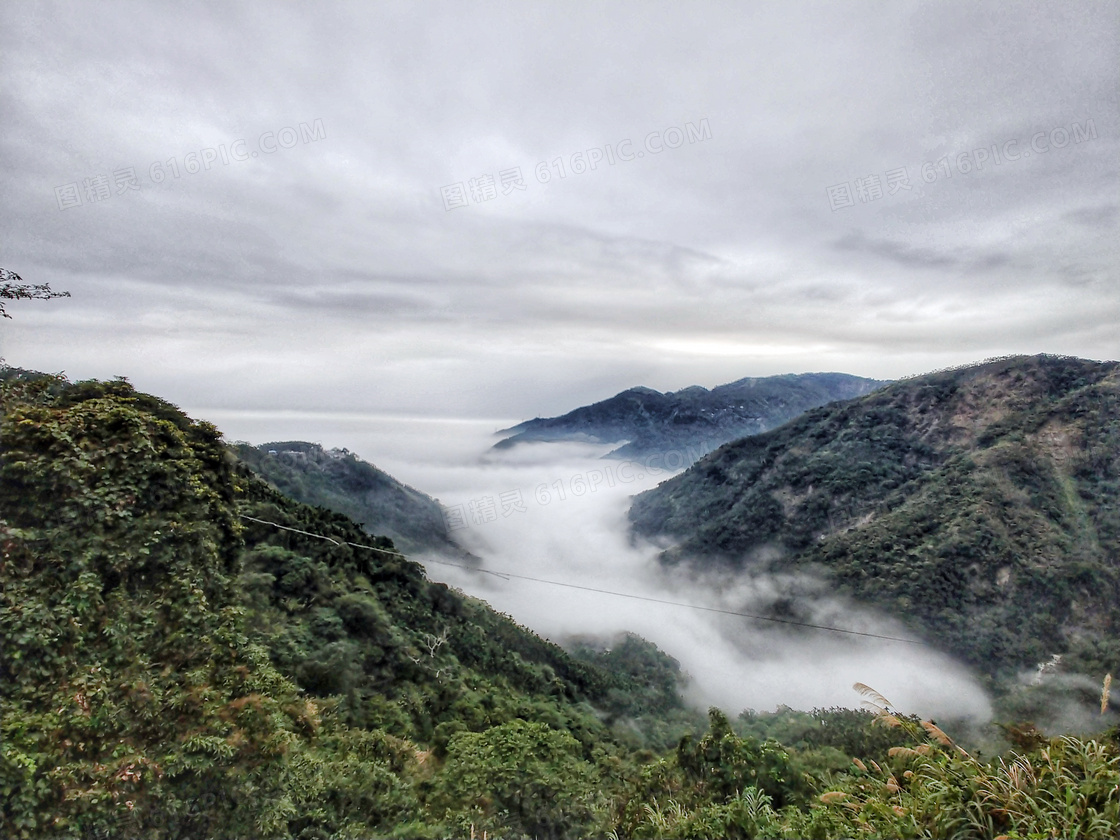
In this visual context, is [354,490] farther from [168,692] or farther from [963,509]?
[963,509]

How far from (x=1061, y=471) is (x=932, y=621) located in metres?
22.3

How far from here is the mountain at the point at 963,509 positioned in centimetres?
4422

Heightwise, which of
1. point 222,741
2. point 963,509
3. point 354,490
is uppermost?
point 222,741

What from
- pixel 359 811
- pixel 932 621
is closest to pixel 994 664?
pixel 932 621

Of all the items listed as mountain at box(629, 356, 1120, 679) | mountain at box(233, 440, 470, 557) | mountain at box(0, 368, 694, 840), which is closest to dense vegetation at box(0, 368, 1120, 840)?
mountain at box(0, 368, 694, 840)

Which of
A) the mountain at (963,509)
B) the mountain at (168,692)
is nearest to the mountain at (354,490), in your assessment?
the mountain at (168,692)

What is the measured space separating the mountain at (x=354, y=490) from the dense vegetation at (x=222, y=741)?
3172 cm

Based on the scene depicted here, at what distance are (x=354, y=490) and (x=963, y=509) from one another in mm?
64510

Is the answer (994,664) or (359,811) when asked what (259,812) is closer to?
(359,811)

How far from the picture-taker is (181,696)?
5488mm

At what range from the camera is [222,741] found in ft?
17.0

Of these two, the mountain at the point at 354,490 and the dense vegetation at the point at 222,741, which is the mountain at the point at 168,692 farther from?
the mountain at the point at 354,490

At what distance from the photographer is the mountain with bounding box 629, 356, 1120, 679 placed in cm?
4422

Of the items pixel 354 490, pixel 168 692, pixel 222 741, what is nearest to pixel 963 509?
pixel 354 490
